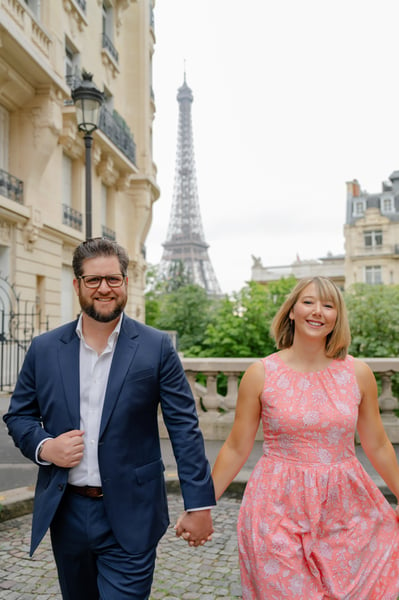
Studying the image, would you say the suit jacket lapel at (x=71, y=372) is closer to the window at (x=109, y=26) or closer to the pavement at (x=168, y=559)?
the pavement at (x=168, y=559)

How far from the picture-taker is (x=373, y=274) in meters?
47.0

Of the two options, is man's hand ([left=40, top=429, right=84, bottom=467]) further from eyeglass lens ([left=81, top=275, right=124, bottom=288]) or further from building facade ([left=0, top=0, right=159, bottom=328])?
building facade ([left=0, top=0, right=159, bottom=328])

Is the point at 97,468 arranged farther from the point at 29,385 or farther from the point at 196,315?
the point at 196,315

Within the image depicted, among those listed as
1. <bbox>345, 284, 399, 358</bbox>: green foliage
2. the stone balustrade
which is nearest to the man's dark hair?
the stone balustrade

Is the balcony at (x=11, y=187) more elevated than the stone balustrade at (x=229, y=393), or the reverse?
the balcony at (x=11, y=187)

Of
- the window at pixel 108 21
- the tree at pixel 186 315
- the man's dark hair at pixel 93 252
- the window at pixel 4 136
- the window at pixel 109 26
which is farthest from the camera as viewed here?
the tree at pixel 186 315

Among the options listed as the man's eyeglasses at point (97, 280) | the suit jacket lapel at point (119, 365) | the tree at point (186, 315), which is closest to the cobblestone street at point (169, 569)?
the suit jacket lapel at point (119, 365)

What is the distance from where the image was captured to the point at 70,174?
16969mm

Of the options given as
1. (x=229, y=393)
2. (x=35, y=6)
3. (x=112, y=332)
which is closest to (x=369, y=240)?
(x=35, y=6)

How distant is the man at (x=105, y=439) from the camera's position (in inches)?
83.7

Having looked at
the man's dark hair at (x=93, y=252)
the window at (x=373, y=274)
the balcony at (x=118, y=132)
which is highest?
the balcony at (x=118, y=132)

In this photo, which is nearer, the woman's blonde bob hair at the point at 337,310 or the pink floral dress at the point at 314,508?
the pink floral dress at the point at 314,508

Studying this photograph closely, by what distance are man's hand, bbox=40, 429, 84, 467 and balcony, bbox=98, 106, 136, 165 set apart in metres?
17.0

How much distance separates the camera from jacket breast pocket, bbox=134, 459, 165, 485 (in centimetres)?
218
